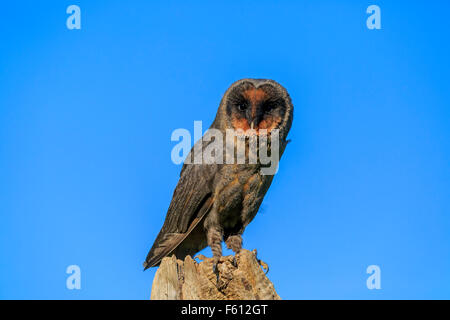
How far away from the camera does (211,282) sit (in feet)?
19.9

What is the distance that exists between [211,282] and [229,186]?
144 centimetres

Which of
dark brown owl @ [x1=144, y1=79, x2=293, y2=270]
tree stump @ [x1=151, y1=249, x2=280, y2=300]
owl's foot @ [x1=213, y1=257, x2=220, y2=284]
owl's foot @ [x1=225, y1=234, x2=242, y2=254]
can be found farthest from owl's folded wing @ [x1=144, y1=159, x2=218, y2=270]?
tree stump @ [x1=151, y1=249, x2=280, y2=300]

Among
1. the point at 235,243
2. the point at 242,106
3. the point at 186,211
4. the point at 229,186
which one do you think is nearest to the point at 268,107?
the point at 242,106

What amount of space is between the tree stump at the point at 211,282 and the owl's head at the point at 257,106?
1.72 metres

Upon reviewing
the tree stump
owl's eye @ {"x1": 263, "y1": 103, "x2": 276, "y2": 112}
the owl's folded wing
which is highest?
owl's eye @ {"x1": 263, "y1": 103, "x2": 276, "y2": 112}

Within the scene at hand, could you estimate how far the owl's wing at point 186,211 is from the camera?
23.9 ft

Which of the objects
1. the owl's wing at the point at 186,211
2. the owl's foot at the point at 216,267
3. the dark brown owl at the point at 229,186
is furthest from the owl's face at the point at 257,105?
the owl's foot at the point at 216,267

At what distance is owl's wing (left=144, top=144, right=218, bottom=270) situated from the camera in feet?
23.9

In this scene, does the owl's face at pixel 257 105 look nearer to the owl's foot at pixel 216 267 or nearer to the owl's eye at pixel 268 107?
the owl's eye at pixel 268 107

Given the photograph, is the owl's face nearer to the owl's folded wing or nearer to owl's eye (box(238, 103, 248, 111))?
owl's eye (box(238, 103, 248, 111))

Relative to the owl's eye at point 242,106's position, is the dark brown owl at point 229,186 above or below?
below

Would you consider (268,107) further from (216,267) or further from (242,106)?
(216,267)

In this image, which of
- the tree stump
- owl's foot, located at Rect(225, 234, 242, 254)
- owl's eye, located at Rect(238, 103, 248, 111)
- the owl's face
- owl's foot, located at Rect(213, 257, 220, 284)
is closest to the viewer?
the tree stump
